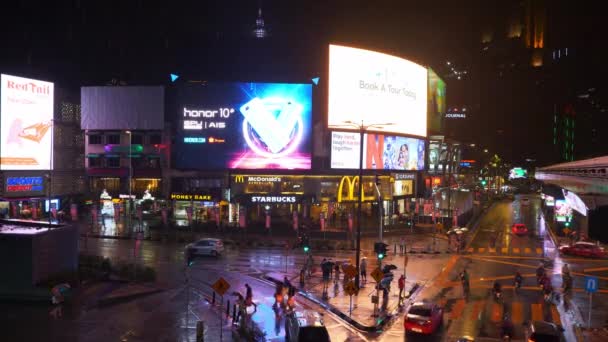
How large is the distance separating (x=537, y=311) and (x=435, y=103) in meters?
59.2

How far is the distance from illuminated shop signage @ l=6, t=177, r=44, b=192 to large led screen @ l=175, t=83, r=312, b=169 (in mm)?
16270

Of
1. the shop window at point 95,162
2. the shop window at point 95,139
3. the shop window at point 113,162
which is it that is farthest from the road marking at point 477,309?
the shop window at point 95,139

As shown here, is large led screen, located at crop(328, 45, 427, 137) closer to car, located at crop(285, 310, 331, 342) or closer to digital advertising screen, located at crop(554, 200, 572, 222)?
digital advertising screen, located at crop(554, 200, 572, 222)

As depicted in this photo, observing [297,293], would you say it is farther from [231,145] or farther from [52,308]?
[231,145]

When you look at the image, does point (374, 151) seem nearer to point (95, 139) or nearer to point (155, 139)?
point (155, 139)

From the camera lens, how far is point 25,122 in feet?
188

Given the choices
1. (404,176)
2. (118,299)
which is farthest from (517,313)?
(404,176)

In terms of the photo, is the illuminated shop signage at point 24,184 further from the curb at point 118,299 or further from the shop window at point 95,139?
the curb at point 118,299

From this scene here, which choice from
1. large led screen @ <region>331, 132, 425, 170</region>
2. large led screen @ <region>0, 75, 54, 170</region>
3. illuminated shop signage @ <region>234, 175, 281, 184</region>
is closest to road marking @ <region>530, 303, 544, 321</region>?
large led screen @ <region>331, 132, 425, 170</region>

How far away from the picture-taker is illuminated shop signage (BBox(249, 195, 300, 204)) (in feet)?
189

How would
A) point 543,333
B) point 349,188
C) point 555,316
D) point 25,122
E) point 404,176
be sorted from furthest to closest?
point 404,176 < point 349,188 < point 25,122 < point 555,316 < point 543,333

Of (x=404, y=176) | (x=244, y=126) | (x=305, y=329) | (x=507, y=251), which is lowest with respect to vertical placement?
(x=507, y=251)

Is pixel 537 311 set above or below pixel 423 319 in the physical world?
below

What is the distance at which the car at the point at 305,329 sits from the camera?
16.5 metres
